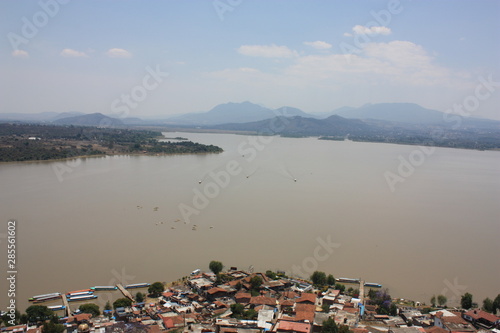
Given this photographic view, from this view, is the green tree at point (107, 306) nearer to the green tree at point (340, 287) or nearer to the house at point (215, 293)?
the house at point (215, 293)

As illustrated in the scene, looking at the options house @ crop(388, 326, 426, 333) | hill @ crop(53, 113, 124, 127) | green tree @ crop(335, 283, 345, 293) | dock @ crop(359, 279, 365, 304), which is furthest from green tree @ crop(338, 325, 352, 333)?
hill @ crop(53, 113, 124, 127)

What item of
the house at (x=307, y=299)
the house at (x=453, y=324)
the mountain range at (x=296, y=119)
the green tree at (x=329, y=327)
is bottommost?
the house at (x=307, y=299)

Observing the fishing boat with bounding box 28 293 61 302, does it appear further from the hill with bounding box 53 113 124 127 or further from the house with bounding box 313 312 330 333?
the hill with bounding box 53 113 124 127

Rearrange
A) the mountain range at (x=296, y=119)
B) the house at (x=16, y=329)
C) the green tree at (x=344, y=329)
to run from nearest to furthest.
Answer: the green tree at (x=344, y=329)
the house at (x=16, y=329)
the mountain range at (x=296, y=119)

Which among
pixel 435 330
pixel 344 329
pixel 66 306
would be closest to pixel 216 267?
pixel 66 306

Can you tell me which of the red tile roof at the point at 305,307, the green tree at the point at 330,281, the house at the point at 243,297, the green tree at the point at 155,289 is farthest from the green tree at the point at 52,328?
the green tree at the point at 330,281

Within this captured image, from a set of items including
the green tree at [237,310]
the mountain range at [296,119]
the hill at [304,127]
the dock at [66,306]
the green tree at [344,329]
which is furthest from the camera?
the mountain range at [296,119]
